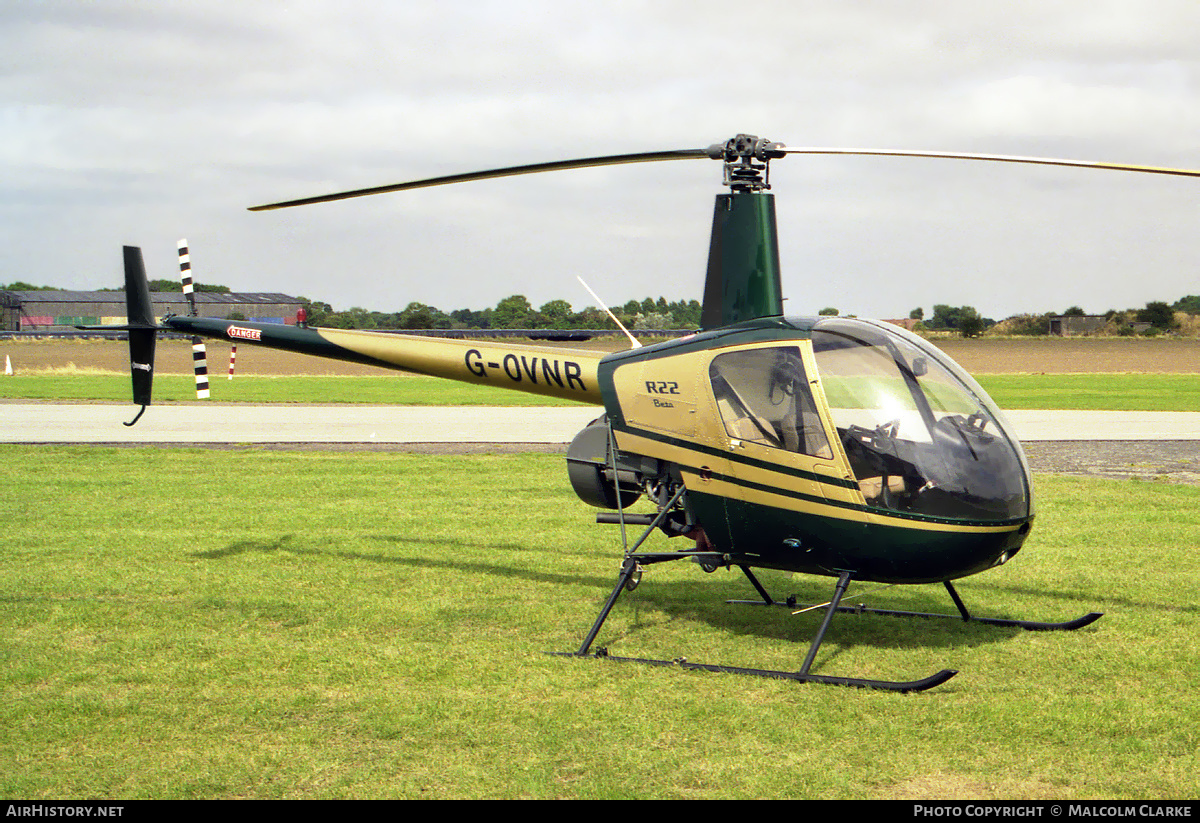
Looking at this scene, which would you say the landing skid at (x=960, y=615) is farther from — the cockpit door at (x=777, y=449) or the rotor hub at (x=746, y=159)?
the rotor hub at (x=746, y=159)

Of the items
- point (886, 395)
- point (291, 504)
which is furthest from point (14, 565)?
point (886, 395)

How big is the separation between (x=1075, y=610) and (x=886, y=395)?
10.9ft

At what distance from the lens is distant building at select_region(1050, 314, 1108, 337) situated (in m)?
85.0

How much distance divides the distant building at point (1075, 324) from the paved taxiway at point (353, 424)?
62281mm

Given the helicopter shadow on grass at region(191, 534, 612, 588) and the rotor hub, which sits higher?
the rotor hub

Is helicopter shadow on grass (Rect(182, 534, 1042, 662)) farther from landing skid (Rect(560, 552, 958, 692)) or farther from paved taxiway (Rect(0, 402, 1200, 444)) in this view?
paved taxiway (Rect(0, 402, 1200, 444))

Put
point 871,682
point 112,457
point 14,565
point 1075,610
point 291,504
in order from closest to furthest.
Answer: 1. point 871,682
2. point 1075,610
3. point 14,565
4. point 291,504
5. point 112,457

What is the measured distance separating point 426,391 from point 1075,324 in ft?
232

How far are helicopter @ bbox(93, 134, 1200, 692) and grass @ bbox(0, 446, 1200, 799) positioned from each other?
18.4 inches

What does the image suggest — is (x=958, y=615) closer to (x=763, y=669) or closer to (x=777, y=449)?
(x=763, y=669)

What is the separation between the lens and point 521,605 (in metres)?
8.71

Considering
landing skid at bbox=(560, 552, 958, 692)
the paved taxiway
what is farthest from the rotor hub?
the paved taxiway

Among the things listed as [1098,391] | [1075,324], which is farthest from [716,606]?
[1075,324]
